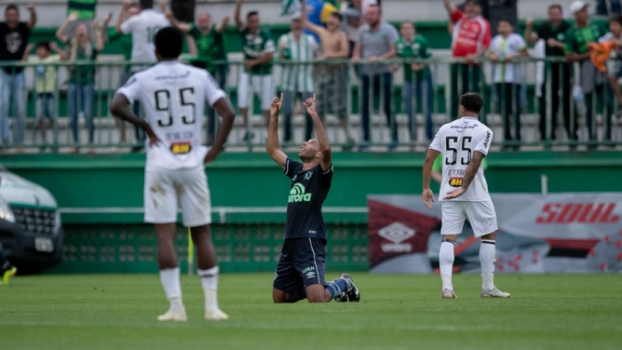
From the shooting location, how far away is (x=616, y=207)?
67.1 feet

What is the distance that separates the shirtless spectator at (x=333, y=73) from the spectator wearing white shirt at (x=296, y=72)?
0.60ft

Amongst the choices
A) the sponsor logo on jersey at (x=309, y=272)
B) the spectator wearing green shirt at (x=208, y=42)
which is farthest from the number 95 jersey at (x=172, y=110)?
the spectator wearing green shirt at (x=208, y=42)

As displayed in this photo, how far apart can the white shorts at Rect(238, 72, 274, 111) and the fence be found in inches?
0.7

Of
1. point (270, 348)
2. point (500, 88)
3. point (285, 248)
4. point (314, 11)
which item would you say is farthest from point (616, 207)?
point (270, 348)

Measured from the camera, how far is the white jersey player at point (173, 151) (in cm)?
941

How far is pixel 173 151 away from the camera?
9.42 meters

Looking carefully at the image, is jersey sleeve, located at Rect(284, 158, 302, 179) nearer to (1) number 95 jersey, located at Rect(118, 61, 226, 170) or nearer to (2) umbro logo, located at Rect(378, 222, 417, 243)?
(1) number 95 jersey, located at Rect(118, 61, 226, 170)

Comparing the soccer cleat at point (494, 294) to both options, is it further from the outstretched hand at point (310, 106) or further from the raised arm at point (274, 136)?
the outstretched hand at point (310, 106)

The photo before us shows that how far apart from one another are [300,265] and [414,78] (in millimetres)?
9329

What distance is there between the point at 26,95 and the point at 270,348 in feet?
51.0

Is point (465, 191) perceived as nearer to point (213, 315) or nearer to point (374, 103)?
point (213, 315)

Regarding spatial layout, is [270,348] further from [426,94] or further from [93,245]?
[93,245]

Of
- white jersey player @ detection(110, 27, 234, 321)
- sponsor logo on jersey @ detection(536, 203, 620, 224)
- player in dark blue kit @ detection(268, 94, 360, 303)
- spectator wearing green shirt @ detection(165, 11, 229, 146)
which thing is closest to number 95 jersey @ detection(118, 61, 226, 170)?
white jersey player @ detection(110, 27, 234, 321)

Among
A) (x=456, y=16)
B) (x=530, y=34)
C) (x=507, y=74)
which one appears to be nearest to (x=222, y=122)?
(x=507, y=74)
